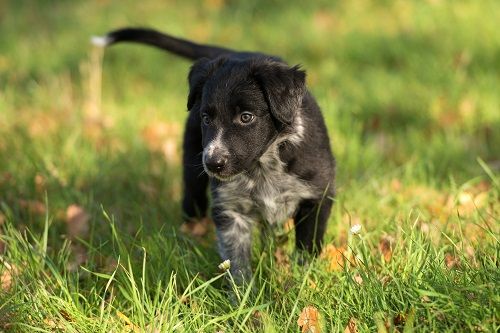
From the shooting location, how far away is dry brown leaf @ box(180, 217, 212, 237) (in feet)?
12.8

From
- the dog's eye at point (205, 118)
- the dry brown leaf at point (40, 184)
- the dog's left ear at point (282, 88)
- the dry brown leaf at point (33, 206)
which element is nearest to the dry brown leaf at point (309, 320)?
the dog's left ear at point (282, 88)

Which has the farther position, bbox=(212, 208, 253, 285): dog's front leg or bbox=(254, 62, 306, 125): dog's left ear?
bbox=(212, 208, 253, 285): dog's front leg

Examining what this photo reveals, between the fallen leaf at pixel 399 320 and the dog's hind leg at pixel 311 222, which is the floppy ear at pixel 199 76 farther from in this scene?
the fallen leaf at pixel 399 320

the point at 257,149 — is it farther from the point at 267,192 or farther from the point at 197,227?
the point at 197,227

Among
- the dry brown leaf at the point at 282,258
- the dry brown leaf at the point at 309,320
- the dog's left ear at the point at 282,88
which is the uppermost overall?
the dog's left ear at the point at 282,88

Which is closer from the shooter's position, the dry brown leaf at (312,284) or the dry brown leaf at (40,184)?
the dry brown leaf at (312,284)

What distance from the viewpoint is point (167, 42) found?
4.35 meters

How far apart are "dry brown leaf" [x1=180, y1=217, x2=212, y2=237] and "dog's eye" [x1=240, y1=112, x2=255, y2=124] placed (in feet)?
3.09

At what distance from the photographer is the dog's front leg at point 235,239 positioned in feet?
11.0

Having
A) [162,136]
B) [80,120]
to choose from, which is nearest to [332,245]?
[162,136]

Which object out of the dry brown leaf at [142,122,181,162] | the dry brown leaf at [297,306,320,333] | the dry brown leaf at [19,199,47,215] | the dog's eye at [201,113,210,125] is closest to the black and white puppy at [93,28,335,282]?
the dog's eye at [201,113,210,125]

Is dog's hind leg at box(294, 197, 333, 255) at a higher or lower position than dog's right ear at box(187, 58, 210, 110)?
lower

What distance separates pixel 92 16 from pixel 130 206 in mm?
5425

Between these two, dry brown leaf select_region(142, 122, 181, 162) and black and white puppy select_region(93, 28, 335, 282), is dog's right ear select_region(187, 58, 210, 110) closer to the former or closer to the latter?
black and white puppy select_region(93, 28, 335, 282)
